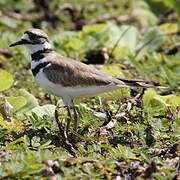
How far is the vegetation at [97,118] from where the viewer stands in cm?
310


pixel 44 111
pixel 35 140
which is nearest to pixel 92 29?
pixel 44 111

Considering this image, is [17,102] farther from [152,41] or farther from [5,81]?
[152,41]

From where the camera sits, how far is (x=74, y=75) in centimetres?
395

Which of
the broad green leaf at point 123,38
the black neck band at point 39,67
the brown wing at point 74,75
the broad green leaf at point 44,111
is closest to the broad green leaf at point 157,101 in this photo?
the brown wing at point 74,75

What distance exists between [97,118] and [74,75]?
1.91 feet

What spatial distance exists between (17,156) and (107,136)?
105 cm

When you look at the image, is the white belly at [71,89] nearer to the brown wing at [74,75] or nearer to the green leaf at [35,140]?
the brown wing at [74,75]

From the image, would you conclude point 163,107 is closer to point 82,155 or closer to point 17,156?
point 82,155

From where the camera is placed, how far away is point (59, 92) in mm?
3965

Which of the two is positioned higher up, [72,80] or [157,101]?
[72,80]

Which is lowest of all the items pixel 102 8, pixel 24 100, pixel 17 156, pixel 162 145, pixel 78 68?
pixel 162 145

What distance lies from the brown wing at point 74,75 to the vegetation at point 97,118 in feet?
1.08

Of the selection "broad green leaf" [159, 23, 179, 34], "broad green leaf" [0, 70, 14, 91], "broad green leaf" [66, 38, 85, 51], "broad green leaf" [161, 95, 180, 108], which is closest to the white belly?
"broad green leaf" [0, 70, 14, 91]

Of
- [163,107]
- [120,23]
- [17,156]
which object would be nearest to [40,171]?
[17,156]
